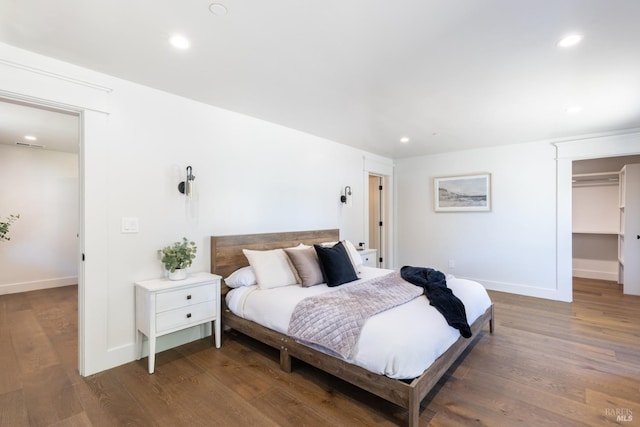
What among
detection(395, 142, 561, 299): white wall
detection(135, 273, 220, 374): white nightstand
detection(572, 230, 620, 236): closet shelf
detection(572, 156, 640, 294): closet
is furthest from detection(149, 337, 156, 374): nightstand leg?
detection(572, 230, 620, 236): closet shelf

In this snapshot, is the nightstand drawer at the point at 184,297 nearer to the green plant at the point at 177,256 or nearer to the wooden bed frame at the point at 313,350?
the green plant at the point at 177,256

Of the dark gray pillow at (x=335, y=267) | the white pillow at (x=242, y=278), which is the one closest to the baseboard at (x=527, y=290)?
the dark gray pillow at (x=335, y=267)

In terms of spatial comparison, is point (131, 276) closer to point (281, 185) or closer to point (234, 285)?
point (234, 285)

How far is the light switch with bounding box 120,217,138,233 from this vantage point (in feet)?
8.48

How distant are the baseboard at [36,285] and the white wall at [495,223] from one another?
20.3 feet

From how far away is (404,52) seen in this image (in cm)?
212

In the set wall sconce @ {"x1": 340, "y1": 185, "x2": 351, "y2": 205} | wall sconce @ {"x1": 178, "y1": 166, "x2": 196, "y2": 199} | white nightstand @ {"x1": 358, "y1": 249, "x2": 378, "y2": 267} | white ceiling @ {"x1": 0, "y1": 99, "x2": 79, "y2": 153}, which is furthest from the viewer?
wall sconce @ {"x1": 340, "y1": 185, "x2": 351, "y2": 205}

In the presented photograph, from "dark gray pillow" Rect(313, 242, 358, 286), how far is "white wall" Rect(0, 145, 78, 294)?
16.2 ft

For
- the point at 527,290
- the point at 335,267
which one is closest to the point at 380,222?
the point at 527,290

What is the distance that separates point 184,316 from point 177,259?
1.65ft

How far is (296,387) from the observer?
2.24 metres

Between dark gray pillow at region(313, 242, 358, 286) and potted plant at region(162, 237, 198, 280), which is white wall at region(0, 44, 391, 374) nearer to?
potted plant at region(162, 237, 198, 280)

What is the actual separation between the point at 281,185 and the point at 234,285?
1.45 meters

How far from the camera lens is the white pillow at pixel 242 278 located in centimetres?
302
